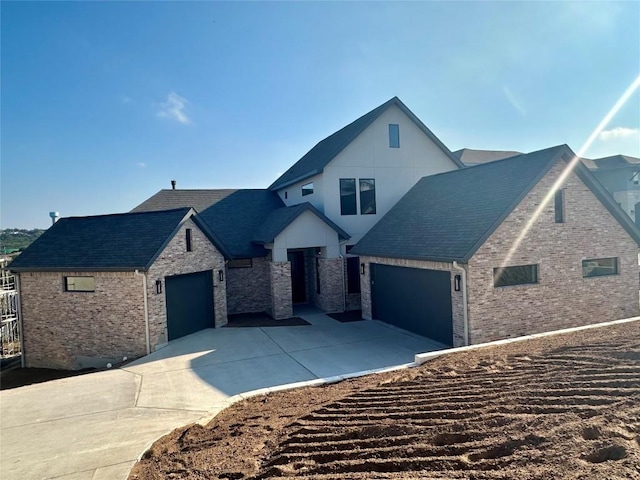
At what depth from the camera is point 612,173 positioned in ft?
128

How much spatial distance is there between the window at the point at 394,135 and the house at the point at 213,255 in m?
0.05

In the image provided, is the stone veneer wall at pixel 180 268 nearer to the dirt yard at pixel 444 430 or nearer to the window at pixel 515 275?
the dirt yard at pixel 444 430

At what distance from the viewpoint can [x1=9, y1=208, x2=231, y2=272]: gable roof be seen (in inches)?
504

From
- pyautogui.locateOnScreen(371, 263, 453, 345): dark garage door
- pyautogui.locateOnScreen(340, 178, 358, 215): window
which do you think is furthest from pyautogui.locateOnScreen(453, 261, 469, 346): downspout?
pyautogui.locateOnScreen(340, 178, 358, 215): window

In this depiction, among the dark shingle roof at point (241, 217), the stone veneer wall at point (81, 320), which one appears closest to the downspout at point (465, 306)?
the dark shingle roof at point (241, 217)

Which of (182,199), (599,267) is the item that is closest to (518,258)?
(599,267)

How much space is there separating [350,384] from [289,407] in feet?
5.33

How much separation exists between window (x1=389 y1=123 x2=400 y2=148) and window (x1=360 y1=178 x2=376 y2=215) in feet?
6.51

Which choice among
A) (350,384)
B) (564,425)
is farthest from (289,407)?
(564,425)

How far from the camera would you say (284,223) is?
53.3ft

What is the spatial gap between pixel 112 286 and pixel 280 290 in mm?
6078

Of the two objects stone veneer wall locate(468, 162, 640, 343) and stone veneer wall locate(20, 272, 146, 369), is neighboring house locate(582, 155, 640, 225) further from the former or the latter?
stone veneer wall locate(20, 272, 146, 369)

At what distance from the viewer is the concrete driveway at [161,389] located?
5980 millimetres

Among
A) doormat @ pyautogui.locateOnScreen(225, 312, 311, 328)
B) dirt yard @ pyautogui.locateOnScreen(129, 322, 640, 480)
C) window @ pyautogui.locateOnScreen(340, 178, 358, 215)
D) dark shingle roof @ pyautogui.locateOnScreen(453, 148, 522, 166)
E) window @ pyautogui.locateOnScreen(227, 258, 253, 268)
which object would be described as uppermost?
dark shingle roof @ pyautogui.locateOnScreen(453, 148, 522, 166)
